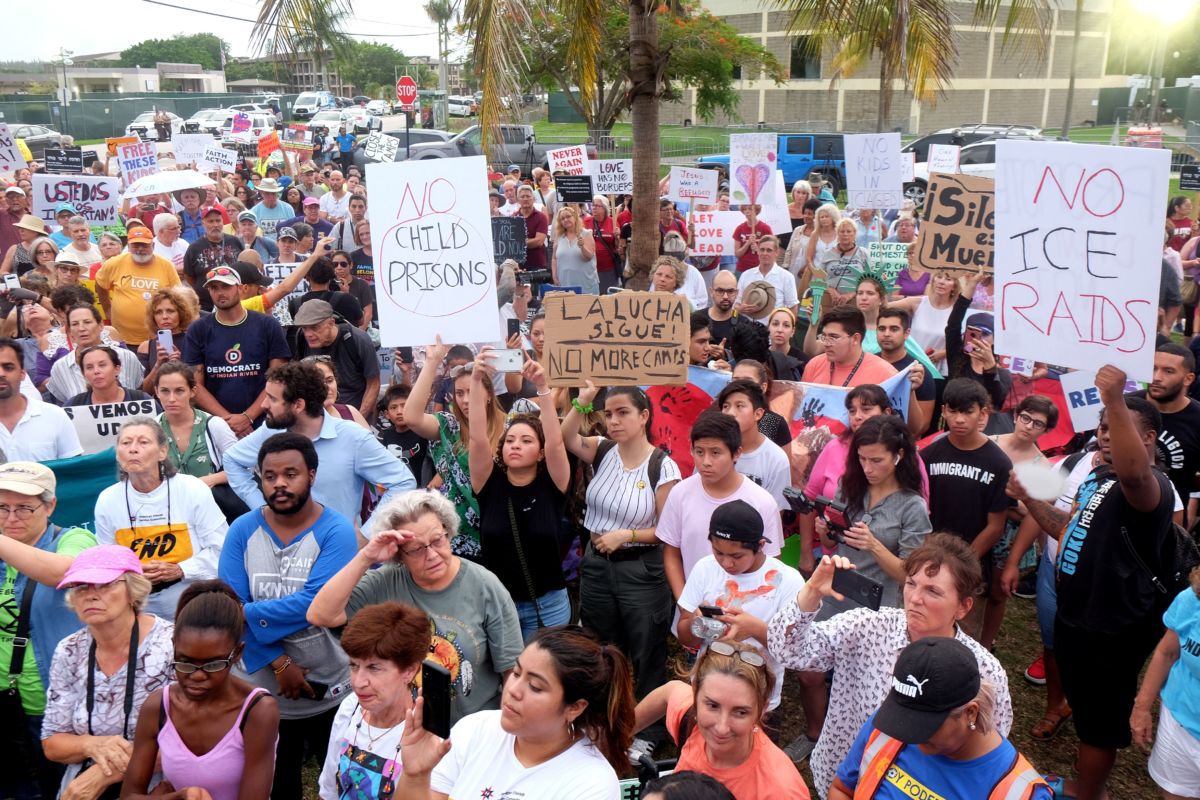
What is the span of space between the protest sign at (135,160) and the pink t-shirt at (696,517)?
489 inches

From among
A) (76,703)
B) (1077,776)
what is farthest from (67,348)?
(1077,776)

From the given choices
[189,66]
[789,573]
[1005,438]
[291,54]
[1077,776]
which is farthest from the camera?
[189,66]

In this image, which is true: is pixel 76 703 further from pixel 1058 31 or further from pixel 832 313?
pixel 1058 31

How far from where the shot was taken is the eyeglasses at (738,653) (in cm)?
302

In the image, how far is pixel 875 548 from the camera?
4055 millimetres

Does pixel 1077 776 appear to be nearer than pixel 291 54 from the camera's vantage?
Yes

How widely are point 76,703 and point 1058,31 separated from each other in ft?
182

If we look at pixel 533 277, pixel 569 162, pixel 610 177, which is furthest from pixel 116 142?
pixel 533 277

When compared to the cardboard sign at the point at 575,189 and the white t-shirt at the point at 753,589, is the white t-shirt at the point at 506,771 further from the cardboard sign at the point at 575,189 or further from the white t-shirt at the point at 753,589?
the cardboard sign at the point at 575,189

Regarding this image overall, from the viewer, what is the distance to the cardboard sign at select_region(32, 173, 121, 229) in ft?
38.9

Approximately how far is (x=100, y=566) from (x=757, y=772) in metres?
2.43

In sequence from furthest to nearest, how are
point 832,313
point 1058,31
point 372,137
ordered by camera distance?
point 1058,31
point 372,137
point 832,313

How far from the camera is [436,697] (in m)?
2.88

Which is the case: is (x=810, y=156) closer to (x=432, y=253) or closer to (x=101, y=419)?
(x=432, y=253)
